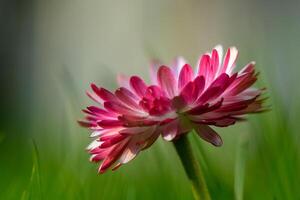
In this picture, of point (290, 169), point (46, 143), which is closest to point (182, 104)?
point (290, 169)

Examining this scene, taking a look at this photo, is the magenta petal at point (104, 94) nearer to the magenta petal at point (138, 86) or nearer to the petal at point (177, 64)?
the magenta petal at point (138, 86)

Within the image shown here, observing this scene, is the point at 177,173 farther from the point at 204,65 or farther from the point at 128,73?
the point at 128,73

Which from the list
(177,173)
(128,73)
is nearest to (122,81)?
(177,173)

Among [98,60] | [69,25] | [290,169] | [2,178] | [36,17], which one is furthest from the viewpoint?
[36,17]

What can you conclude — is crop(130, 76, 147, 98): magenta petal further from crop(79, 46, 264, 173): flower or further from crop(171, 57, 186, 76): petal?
crop(171, 57, 186, 76): petal

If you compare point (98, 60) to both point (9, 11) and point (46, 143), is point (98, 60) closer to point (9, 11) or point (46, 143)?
point (9, 11)

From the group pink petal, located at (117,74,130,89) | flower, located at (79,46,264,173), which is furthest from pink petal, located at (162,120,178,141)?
pink petal, located at (117,74,130,89)
